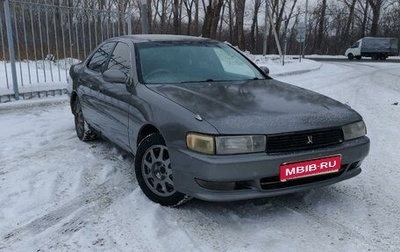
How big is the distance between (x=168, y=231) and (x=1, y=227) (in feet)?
4.31

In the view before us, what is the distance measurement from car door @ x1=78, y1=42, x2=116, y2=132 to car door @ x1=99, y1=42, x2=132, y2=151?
12 cm

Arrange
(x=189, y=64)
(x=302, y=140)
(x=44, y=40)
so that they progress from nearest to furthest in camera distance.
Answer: (x=302, y=140) < (x=189, y=64) < (x=44, y=40)

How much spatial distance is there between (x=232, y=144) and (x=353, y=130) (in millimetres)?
1175

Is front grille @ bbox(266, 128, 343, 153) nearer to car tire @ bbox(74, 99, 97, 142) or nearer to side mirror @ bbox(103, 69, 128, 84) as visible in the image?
side mirror @ bbox(103, 69, 128, 84)

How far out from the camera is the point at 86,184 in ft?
13.7

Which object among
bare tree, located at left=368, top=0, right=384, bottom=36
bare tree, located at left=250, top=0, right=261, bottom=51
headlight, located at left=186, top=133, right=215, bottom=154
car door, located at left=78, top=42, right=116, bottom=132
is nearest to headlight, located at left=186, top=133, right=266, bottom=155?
headlight, located at left=186, top=133, right=215, bottom=154

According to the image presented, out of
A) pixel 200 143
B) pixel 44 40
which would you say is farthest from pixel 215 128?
pixel 44 40

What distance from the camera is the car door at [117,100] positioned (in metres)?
4.16

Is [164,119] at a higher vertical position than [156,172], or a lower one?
higher

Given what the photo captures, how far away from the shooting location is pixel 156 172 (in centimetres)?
360

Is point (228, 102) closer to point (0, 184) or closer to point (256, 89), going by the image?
point (256, 89)

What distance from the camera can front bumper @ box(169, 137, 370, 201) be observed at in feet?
9.86

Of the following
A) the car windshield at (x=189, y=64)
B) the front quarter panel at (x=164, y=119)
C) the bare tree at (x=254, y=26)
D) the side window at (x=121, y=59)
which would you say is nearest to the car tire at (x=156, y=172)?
the front quarter panel at (x=164, y=119)

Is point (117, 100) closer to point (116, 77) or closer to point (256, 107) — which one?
point (116, 77)
